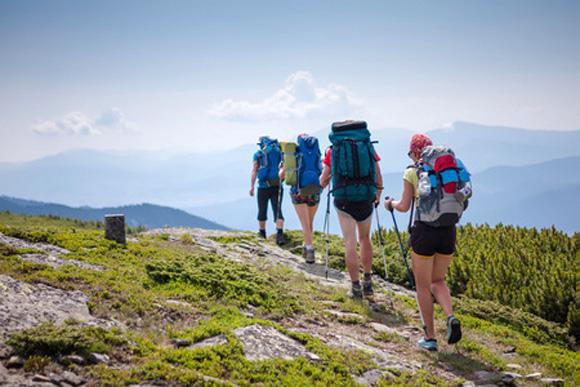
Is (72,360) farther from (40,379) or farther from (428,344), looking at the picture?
(428,344)

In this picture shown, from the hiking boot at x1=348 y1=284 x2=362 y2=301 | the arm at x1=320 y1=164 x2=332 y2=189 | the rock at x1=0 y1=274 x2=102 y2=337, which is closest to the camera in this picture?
the rock at x1=0 y1=274 x2=102 y2=337

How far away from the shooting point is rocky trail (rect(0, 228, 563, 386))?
15.0ft

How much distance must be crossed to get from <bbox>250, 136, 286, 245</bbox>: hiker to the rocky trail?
709 centimetres

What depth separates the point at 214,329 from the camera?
19.0ft

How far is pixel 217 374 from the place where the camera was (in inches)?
189

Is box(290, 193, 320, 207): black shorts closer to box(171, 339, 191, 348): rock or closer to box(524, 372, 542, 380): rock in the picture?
box(524, 372, 542, 380): rock

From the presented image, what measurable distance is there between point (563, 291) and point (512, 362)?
4192mm

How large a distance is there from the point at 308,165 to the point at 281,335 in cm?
746

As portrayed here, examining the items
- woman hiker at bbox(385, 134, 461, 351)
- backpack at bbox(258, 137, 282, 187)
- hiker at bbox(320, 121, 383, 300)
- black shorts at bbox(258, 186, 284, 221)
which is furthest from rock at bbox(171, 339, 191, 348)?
backpack at bbox(258, 137, 282, 187)

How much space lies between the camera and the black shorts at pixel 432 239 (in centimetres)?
Answer: 672

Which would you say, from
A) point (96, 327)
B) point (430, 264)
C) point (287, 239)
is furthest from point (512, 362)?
point (287, 239)

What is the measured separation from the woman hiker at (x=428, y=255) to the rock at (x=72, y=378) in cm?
495

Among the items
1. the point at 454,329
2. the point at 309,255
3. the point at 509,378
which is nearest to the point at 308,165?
the point at 309,255

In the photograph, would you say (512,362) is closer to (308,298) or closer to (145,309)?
(308,298)
